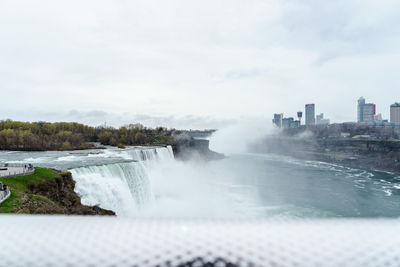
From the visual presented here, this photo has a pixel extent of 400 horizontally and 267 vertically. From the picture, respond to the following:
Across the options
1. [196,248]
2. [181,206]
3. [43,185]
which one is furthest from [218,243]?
[181,206]

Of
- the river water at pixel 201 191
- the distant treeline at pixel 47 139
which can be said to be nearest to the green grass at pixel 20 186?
the river water at pixel 201 191

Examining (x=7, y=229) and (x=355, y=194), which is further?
(x=355, y=194)

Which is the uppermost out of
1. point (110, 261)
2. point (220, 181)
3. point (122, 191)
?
point (110, 261)

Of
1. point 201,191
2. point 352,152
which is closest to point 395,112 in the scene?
point 352,152

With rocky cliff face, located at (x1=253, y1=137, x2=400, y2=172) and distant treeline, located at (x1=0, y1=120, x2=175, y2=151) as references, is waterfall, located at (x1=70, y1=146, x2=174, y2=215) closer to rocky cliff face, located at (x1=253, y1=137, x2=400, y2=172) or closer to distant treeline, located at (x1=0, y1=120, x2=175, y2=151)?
distant treeline, located at (x1=0, y1=120, x2=175, y2=151)

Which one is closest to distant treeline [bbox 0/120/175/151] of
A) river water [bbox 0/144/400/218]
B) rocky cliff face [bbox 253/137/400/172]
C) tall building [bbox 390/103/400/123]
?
river water [bbox 0/144/400/218]

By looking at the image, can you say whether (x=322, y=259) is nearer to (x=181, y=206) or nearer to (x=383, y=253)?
(x=383, y=253)

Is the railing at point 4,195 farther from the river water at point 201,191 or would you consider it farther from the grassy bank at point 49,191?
the river water at point 201,191

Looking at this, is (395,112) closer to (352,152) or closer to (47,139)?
(352,152)
